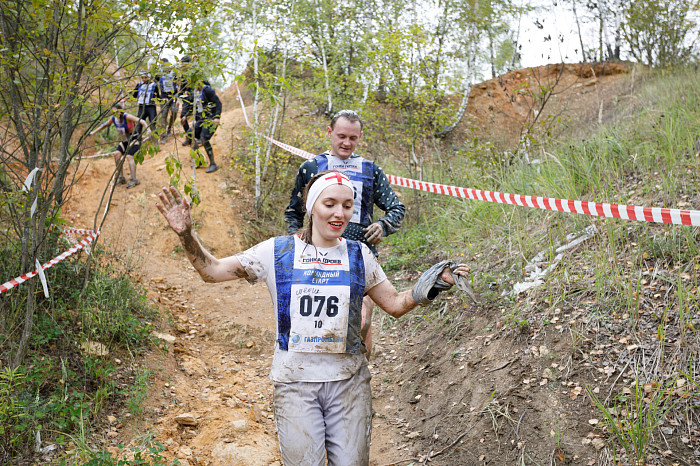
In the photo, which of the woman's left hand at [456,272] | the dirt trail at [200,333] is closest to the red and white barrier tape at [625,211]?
the woman's left hand at [456,272]

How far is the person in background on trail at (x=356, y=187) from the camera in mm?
3725

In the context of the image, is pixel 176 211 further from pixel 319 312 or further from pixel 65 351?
pixel 65 351

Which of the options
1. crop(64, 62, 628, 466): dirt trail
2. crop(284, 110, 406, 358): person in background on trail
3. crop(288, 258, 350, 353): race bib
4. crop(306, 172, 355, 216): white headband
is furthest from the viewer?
crop(64, 62, 628, 466): dirt trail

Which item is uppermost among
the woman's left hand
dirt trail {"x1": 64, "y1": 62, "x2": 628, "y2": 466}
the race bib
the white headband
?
the white headband

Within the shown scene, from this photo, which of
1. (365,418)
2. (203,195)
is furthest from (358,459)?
(203,195)

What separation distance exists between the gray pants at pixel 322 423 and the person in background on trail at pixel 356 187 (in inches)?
51.0

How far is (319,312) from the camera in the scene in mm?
2418

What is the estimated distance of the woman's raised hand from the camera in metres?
2.36

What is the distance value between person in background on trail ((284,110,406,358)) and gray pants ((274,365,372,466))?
1.30 m

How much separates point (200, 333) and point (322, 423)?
14.4 feet

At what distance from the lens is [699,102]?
6.36 meters

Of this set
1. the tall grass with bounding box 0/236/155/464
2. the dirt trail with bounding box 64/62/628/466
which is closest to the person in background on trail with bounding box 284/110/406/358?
the dirt trail with bounding box 64/62/628/466

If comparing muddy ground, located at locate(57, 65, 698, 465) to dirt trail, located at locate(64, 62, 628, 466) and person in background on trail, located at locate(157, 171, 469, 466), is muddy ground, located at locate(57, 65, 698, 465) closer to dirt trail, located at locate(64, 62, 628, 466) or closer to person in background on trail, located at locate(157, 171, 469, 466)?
dirt trail, located at locate(64, 62, 628, 466)

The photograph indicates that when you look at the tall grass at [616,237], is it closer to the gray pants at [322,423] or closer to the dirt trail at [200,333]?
the gray pants at [322,423]
